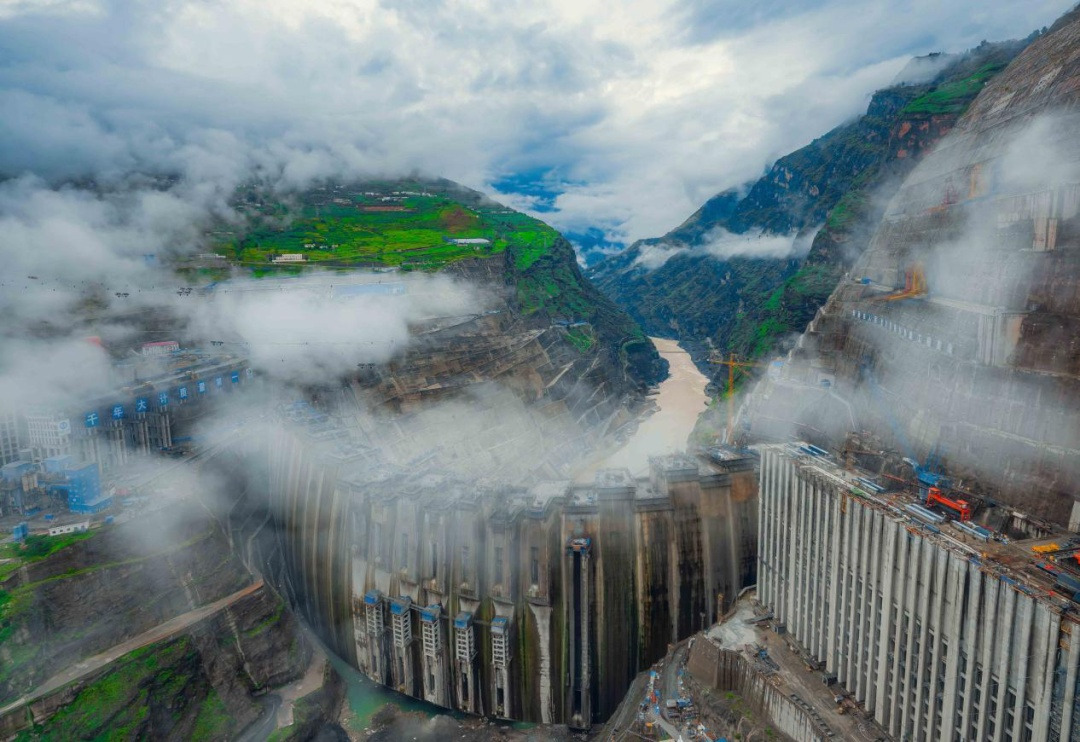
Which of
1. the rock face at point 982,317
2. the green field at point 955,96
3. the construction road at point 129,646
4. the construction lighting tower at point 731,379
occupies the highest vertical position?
the green field at point 955,96

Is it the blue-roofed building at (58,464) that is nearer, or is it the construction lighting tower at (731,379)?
the blue-roofed building at (58,464)

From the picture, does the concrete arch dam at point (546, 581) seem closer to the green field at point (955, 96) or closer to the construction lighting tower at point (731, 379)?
the construction lighting tower at point (731, 379)

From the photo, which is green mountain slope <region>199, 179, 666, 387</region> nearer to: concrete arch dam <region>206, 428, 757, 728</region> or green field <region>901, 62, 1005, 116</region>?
concrete arch dam <region>206, 428, 757, 728</region>

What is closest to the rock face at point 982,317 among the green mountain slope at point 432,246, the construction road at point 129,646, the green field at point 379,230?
the construction road at point 129,646

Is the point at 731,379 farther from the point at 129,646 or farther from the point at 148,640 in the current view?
the point at 129,646

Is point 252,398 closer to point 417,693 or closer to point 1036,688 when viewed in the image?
point 417,693

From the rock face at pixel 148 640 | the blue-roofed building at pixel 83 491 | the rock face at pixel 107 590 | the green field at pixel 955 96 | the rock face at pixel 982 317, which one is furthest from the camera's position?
the green field at pixel 955 96

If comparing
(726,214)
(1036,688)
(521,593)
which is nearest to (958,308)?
Answer: (1036,688)
